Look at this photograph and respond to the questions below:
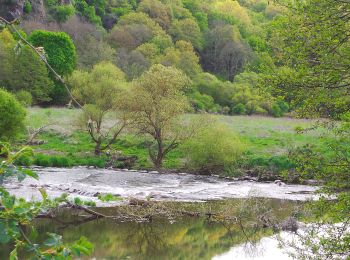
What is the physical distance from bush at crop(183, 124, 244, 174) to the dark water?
51.7 feet

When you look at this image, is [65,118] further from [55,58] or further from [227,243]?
[227,243]

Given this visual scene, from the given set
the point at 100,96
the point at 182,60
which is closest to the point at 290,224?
the point at 100,96

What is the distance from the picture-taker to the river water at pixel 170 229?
1997 centimetres

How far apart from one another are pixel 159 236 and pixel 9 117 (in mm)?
22192

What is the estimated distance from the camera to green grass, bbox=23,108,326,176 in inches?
1646

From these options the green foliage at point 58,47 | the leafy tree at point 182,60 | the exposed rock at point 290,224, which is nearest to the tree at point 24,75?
the green foliage at point 58,47

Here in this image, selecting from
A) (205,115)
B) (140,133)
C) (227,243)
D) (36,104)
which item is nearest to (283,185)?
(205,115)

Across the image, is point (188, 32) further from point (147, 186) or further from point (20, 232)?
point (20, 232)

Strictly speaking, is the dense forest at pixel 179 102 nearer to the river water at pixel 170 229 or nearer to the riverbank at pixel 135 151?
the riverbank at pixel 135 151

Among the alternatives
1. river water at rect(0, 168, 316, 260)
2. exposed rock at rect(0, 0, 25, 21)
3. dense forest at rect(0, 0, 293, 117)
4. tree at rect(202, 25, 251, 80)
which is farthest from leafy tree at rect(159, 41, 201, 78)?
river water at rect(0, 168, 316, 260)

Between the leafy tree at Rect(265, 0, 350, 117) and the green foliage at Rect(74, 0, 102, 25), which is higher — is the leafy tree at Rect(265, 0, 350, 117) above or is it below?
above

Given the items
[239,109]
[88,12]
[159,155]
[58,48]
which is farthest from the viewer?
[88,12]

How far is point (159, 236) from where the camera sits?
21.8m

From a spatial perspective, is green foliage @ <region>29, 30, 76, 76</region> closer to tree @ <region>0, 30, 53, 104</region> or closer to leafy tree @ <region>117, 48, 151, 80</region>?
leafy tree @ <region>117, 48, 151, 80</region>
